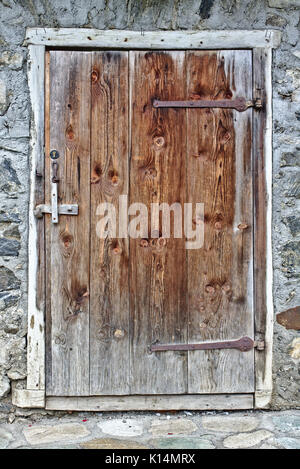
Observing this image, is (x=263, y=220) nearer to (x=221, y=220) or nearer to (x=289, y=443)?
(x=221, y=220)

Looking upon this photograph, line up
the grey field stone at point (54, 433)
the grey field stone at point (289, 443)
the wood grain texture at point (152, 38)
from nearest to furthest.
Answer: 1. the grey field stone at point (289, 443)
2. the grey field stone at point (54, 433)
3. the wood grain texture at point (152, 38)

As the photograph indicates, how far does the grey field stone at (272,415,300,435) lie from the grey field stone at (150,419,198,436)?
1.41 feet

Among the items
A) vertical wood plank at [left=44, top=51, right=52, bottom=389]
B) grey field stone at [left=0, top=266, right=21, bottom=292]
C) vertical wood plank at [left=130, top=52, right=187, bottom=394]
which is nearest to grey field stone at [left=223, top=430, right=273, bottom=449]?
vertical wood plank at [left=130, top=52, right=187, bottom=394]

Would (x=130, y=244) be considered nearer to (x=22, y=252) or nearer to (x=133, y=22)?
(x=22, y=252)

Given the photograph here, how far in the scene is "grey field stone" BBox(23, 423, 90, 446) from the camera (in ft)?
7.33

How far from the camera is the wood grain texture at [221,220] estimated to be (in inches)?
96.9

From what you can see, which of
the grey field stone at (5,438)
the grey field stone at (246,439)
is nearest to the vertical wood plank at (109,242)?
the grey field stone at (5,438)

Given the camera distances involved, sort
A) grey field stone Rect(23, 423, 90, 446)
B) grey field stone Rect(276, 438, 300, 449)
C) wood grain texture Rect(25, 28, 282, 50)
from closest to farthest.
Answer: grey field stone Rect(276, 438, 300, 449) < grey field stone Rect(23, 423, 90, 446) < wood grain texture Rect(25, 28, 282, 50)

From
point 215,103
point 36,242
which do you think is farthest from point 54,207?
point 215,103

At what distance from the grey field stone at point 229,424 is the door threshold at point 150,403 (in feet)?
0.24

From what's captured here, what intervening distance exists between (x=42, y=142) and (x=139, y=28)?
802mm

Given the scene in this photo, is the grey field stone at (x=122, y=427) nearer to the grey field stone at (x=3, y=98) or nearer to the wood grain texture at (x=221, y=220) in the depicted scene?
the wood grain texture at (x=221, y=220)

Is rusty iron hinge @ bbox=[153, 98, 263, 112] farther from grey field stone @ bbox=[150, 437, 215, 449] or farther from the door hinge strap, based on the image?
grey field stone @ bbox=[150, 437, 215, 449]
